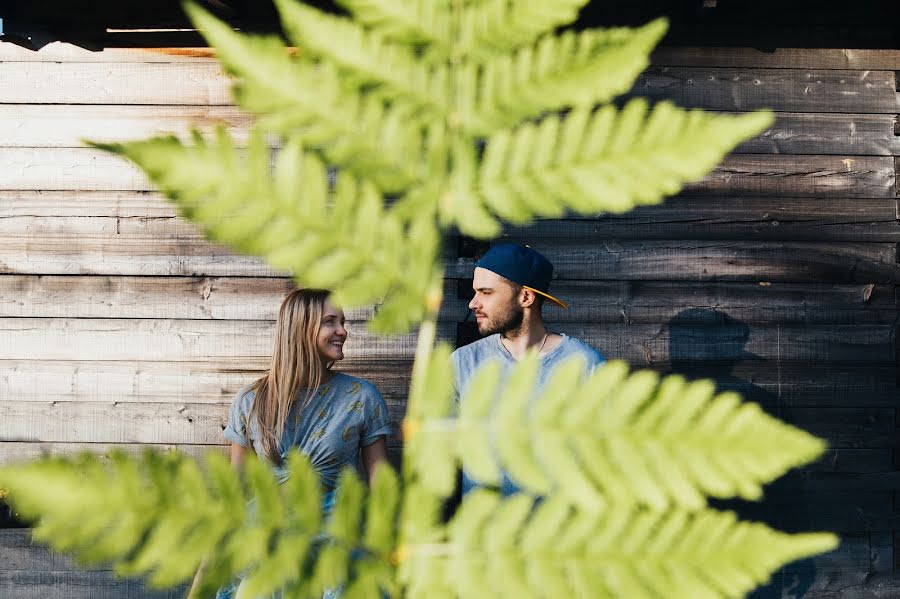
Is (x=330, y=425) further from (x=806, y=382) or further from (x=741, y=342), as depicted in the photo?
(x=806, y=382)

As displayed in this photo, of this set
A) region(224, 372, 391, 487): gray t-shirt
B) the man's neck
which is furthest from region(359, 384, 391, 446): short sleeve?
the man's neck

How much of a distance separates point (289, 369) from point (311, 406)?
172mm

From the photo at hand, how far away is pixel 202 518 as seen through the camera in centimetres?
45

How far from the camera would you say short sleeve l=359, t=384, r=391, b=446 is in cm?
307

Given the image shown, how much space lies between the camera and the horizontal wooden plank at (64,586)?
391 centimetres

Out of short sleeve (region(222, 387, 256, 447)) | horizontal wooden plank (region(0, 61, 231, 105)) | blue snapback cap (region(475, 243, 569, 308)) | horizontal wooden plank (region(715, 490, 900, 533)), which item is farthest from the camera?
horizontal wooden plank (region(715, 490, 900, 533))

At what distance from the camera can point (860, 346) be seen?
3.90 m

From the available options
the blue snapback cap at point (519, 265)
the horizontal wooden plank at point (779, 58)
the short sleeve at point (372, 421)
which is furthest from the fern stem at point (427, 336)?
the horizontal wooden plank at point (779, 58)

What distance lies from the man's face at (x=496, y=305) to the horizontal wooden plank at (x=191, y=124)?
147cm

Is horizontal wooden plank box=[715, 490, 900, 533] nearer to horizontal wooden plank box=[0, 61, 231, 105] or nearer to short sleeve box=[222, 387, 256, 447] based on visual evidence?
short sleeve box=[222, 387, 256, 447]

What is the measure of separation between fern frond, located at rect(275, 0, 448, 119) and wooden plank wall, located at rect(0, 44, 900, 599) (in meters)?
3.26

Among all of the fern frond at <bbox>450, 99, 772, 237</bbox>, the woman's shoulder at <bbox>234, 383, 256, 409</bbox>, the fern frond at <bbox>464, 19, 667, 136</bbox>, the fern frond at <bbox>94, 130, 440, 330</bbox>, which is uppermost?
the fern frond at <bbox>464, 19, 667, 136</bbox>

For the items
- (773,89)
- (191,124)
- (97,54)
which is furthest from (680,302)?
(97,54)

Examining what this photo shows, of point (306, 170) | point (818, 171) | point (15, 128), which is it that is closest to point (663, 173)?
point (306, 170)
